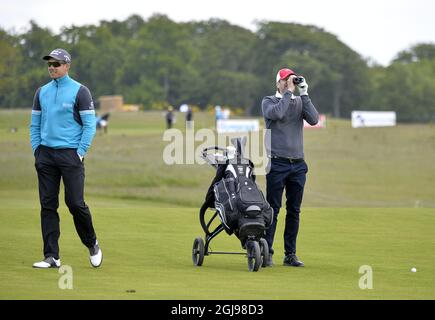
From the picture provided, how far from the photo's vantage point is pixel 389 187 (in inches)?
1786

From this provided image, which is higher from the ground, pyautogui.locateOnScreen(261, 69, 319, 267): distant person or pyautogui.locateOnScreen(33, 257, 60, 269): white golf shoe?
pyautogui.locateOnScreen(261, 69, 319, 267): distant person

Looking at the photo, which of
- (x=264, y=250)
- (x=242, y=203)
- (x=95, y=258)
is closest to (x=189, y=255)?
(x=264, y=250)

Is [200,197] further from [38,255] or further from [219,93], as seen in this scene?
[219,93]

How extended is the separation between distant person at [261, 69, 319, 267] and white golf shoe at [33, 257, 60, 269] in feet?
8.25

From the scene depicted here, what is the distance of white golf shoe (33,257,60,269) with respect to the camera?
11.2 metres

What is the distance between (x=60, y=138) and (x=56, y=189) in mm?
609

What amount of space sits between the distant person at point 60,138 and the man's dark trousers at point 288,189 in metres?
2.29

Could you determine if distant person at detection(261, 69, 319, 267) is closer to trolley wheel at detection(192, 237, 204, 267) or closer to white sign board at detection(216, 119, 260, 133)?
trolley wheel at detection(192, 237, 204, 267)

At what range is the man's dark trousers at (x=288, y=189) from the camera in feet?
40.7

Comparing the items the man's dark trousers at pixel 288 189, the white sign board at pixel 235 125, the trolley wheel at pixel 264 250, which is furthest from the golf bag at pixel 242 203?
the white sign board at pixel 235 125

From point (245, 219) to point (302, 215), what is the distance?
23.6ft

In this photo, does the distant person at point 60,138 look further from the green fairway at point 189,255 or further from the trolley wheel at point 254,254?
the trolley wheel at point 254,254

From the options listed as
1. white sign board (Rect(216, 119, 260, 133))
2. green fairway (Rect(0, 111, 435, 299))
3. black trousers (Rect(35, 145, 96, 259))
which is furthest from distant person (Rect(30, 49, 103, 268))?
white sign board (Rect(216, 119, 260, 133))

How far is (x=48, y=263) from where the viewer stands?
444 inches
